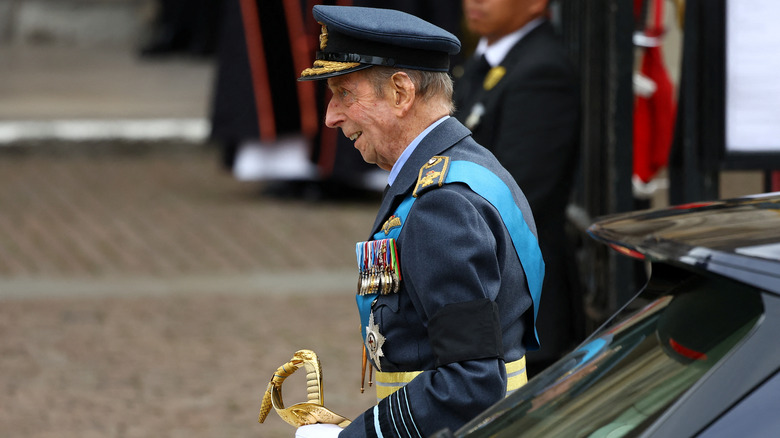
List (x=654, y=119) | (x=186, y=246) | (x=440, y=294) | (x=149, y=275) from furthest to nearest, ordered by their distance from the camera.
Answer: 1. (x=186, y=246)
2. (x=149, y=275)
3. (x=654, y=119)
4. (x=440, y=294)

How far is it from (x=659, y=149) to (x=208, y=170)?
5812 mm

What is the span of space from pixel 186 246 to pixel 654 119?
348 centimetres

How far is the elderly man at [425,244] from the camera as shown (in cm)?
189

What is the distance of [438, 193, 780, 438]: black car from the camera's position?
1.50m

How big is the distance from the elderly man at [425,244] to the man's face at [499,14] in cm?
156

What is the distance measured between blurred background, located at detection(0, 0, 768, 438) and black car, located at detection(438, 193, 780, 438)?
188 cm

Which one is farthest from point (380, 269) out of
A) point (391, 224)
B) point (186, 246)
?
point (186, 246)

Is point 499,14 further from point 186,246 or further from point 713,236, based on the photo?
point 186,246

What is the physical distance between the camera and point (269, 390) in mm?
2203

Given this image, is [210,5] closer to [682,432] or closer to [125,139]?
[125,139]

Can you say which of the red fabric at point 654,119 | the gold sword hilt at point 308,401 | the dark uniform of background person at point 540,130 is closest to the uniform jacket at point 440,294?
the gold sword hilt at point 308,401

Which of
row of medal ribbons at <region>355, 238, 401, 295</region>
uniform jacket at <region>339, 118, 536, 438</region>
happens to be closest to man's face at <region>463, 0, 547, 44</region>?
uniform jacket at <region>339, 118, 536, 438</region>

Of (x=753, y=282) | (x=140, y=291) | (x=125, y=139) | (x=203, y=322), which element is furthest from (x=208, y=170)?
(x=753, y=282)

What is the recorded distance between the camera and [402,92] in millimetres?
2066
